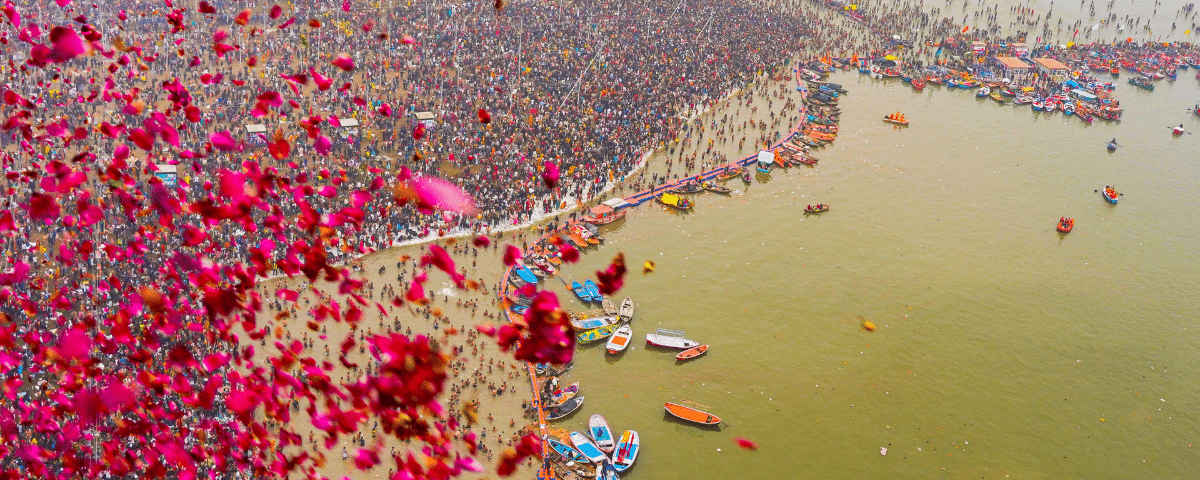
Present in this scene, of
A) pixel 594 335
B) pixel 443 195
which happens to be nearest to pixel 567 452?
pixel 594 335

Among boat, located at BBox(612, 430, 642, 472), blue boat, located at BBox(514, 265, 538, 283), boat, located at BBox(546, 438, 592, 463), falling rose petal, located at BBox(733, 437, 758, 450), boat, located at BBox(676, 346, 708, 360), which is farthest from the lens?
blue boat, located at BBox(514, 265, 538, 283)

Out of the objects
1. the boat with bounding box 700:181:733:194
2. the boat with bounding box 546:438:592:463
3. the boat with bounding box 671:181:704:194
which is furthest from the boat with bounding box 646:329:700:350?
the boat with bounding box 700:181:733:194

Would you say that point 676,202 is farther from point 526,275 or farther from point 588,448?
point 588,448

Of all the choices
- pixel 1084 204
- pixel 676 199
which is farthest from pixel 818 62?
pixel 676 199

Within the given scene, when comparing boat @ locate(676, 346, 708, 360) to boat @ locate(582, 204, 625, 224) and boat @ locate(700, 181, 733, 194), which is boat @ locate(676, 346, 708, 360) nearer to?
boat @ locate(582, 204, 625, 224)

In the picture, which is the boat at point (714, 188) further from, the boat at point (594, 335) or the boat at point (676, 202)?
the boat at point (594, 335)

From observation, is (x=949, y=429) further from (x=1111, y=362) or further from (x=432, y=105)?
(x=432, y=105)
